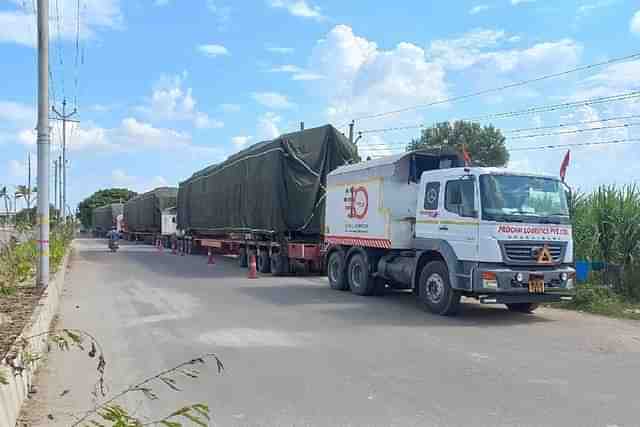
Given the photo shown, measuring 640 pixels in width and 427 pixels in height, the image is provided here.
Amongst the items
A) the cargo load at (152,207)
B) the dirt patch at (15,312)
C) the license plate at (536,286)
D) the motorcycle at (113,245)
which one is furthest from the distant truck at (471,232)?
the cargo load at (152,207)

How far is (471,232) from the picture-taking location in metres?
10.3

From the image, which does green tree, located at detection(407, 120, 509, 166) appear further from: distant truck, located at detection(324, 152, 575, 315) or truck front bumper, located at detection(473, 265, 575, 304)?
truck front bumper, located at detection(473, 265, 575, 304)

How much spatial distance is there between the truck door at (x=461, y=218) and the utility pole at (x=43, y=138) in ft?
25.4

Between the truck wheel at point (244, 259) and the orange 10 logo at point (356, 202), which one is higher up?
the orange 10 logo at point (356, 202)

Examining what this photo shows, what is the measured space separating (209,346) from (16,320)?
8.80 feet

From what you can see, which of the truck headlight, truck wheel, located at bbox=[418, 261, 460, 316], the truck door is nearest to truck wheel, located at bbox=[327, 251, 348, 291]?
truck wheel, located at bbox=[418, 261, 460, 316]

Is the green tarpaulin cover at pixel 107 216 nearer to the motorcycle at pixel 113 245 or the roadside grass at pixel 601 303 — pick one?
the motorcycle at pixel 113 245

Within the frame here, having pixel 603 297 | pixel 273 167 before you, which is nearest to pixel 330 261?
pixel 273 167

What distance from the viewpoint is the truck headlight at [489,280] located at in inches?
393

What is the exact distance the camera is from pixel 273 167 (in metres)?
18.8

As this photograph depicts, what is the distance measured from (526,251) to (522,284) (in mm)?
560

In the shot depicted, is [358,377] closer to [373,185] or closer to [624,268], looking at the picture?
[373,185]

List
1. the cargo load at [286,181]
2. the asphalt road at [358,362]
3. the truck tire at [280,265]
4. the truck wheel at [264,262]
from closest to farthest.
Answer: the asphalt road at [358,362] → the cargo load at [286,181] → the truck tire at [280,265] → the truck wheel at [264,262]

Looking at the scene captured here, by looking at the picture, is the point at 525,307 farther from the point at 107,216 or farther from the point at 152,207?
the point at 107,216
